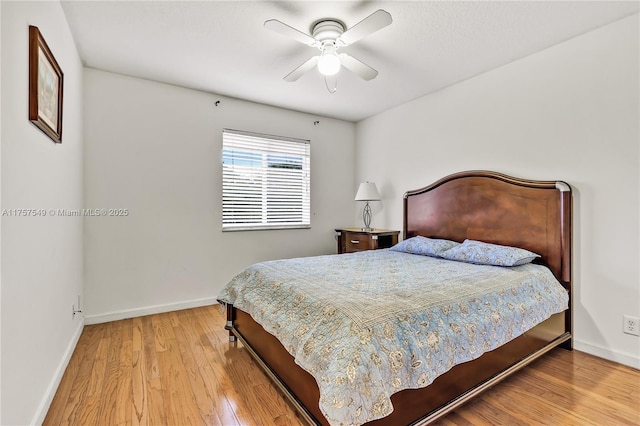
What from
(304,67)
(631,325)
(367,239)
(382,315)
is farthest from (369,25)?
(631,325)

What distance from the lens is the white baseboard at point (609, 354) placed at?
2168 mm

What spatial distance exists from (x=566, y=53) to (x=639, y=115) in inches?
29.3

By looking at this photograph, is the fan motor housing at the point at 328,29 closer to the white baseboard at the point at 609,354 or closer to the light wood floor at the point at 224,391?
the light wood floor at the point at 224,391

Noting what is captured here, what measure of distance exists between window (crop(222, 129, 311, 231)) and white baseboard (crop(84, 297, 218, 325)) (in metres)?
0.88

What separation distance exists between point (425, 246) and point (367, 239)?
90 cm

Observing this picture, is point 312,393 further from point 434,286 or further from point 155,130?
point 155,130

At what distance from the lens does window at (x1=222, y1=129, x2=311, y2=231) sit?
378 centimetres

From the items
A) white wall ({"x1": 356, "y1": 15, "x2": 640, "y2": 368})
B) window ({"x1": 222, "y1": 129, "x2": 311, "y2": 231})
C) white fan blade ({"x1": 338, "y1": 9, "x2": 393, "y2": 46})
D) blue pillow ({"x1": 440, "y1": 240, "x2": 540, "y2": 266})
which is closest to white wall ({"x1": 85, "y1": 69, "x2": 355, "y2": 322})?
window ({"x1": 222, "y1": 129, "x2": 311, "y2": 231})

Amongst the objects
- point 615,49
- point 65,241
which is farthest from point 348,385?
→ point 615,49

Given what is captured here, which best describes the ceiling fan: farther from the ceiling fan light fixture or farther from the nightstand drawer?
the nightstand drawer

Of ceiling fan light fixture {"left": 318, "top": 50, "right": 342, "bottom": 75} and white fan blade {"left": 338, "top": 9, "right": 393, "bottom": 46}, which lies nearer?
white fan blade {"left": 338, "top": 9, "right": 393, "bottom": 46}

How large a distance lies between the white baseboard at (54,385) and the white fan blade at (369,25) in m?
2.73

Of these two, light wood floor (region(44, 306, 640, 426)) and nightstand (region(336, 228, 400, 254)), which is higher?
nightstand (region(336, 228, 400, 254))

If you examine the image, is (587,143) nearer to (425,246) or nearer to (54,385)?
(425,246)
